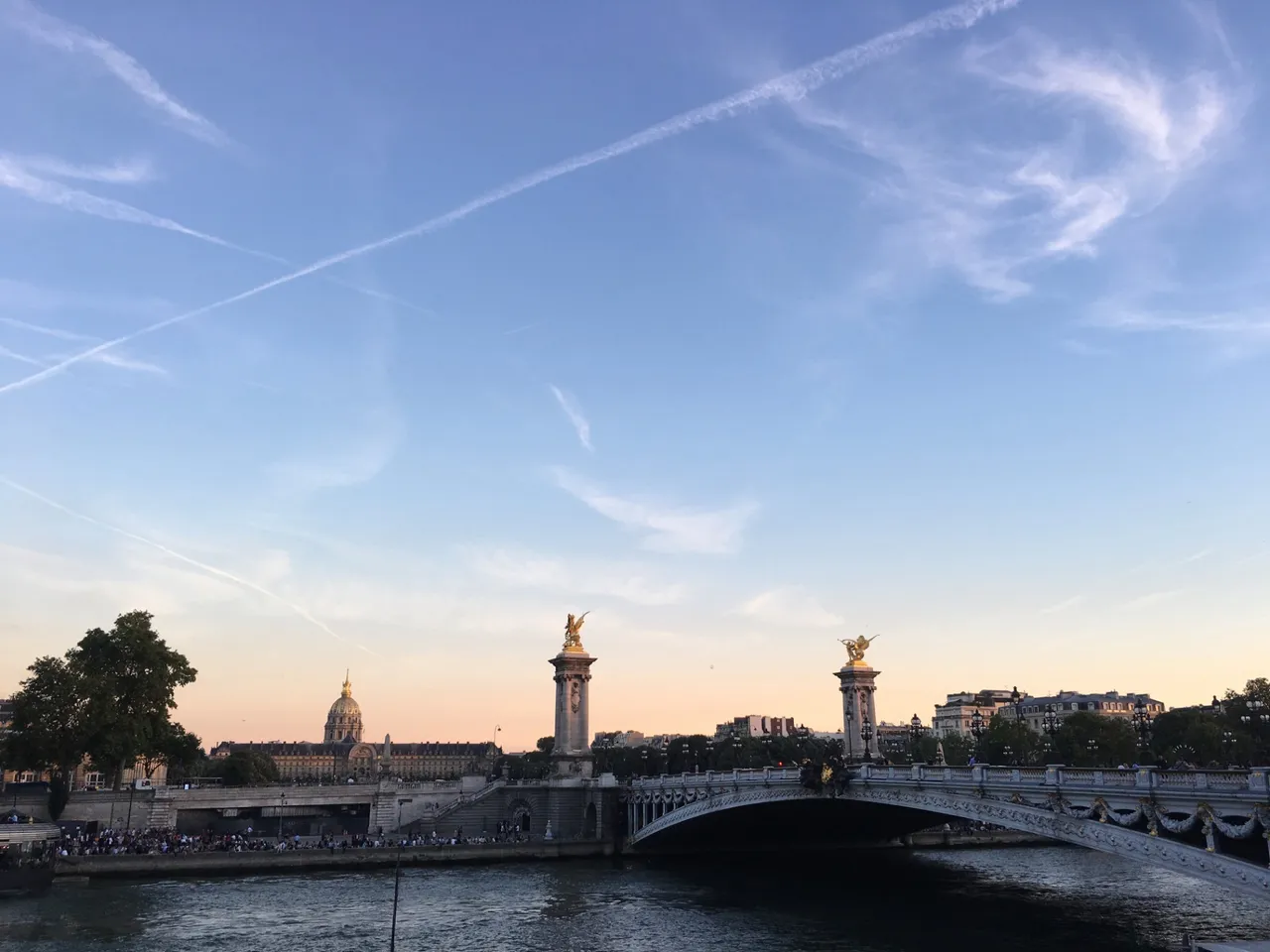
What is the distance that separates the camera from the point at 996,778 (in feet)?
132

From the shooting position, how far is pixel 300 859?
62719mm

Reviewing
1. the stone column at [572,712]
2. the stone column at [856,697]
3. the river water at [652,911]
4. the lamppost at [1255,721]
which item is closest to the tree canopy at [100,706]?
the river water at [652,911]

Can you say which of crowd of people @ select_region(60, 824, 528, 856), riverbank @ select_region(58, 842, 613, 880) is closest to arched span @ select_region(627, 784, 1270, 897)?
riverbank @ select_region(58, 842, 613, 880)

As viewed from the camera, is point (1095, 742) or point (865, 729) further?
point (1095, 742)

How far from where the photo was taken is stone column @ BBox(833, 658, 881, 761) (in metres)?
71.6

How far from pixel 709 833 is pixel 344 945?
36.5 m

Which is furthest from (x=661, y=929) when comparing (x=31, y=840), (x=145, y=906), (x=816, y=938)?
(x=31, y=840)

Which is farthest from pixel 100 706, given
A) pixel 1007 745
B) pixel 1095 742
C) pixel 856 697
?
pixel 1095 742

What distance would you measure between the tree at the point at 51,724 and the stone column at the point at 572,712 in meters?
32.7

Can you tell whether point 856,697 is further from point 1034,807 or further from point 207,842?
point 207,842

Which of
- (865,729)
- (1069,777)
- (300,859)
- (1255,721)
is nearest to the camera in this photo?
(1069,777)

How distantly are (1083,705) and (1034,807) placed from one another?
142754 millimetres

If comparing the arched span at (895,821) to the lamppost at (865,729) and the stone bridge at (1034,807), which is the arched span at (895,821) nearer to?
the stone bridge at (1034,807)

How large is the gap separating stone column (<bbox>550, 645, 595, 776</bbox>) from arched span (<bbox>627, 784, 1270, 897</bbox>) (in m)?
7.85
